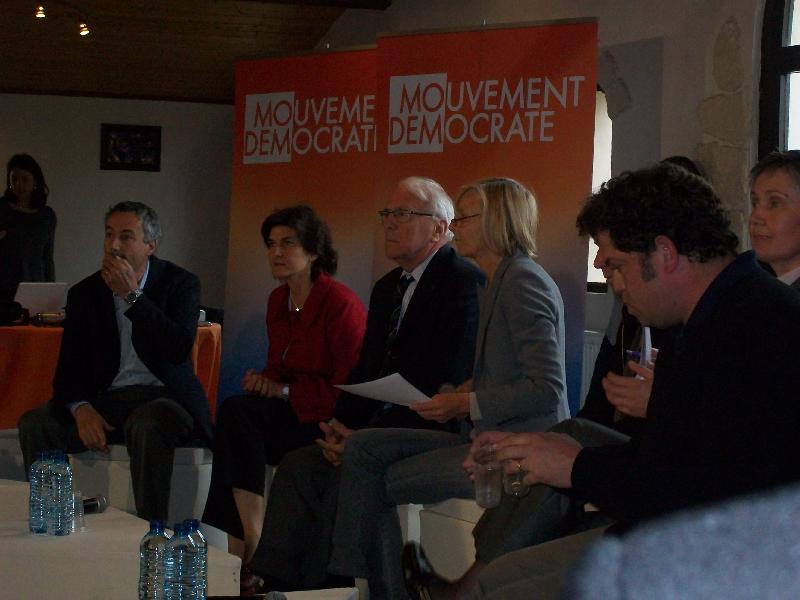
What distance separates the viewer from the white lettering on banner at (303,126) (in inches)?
199

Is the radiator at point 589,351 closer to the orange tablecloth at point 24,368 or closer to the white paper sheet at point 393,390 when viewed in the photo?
the white paper sheet at point 393,390

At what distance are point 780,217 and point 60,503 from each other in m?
1.89

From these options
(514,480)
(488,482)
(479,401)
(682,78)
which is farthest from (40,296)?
(514,480)

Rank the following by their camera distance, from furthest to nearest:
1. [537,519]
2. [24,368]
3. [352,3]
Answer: [352,3] → [24,368] → [537,519]

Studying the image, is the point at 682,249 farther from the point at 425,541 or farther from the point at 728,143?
the point at 728,143

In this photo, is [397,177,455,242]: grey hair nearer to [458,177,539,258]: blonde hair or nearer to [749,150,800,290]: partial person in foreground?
[458,177,539,258]: blonde hair

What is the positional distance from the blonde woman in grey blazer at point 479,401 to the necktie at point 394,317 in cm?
34

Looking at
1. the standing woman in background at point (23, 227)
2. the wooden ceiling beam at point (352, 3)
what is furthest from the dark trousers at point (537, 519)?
the standing woman in background at point (23, 227)

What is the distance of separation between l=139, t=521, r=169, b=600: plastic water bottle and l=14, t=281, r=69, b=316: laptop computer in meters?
3.36

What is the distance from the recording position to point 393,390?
2848mm

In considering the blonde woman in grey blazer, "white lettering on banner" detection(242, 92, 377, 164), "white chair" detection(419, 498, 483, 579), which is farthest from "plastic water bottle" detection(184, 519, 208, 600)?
"white lettering on banner" detection(242, 92, 377, 164)

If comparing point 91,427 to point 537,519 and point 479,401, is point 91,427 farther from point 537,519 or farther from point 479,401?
point 537,519

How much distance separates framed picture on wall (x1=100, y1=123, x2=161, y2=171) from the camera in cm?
994

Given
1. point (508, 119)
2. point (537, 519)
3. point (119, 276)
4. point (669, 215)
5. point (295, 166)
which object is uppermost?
point (508, 119)
